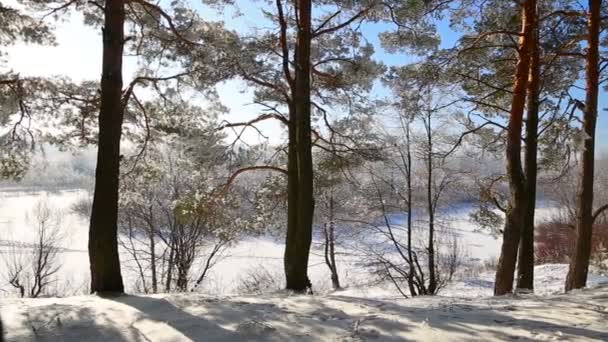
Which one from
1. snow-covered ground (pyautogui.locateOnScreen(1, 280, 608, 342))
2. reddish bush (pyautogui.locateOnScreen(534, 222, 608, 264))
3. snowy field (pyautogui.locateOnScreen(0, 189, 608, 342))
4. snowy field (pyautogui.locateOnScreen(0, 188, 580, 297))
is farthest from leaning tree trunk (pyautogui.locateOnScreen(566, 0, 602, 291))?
reddish bush (pyautogui.locateOnScreen(534, 222, 608, 264))

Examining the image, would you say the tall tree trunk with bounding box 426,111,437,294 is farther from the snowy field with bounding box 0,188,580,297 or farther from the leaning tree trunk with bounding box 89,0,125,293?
the leaning tree trunk with bounding box 89,0,125,293

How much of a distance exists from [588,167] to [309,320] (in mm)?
6792

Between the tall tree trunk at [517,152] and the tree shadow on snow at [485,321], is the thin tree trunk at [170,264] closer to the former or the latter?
the tall tree trunk at [517,152]

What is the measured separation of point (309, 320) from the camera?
10.6 feet

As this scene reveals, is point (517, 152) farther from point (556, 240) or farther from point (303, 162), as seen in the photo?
point (556, 240)

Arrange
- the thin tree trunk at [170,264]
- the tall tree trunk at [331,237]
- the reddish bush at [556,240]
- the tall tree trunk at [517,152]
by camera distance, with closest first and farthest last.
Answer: the tall tree trunk at [517,152] < the thin tree trunk at [170,264] < the tall tree trunk at [331,237] < the reddish bush at [556,240]

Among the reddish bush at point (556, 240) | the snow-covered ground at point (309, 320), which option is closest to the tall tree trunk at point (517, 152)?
the snow-covered ground at point (309, 320)

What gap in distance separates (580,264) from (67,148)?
9701 millimetres

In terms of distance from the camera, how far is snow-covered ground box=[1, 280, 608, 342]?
2.77 m

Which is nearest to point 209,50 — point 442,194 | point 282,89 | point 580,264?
point 282,89

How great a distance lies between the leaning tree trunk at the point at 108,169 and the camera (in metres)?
4.86

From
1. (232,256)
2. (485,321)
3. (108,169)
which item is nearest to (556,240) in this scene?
(232,256)

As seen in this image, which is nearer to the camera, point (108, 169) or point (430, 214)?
point (108, 169)

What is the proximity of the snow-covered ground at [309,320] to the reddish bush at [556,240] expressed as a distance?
22323 millimetres
